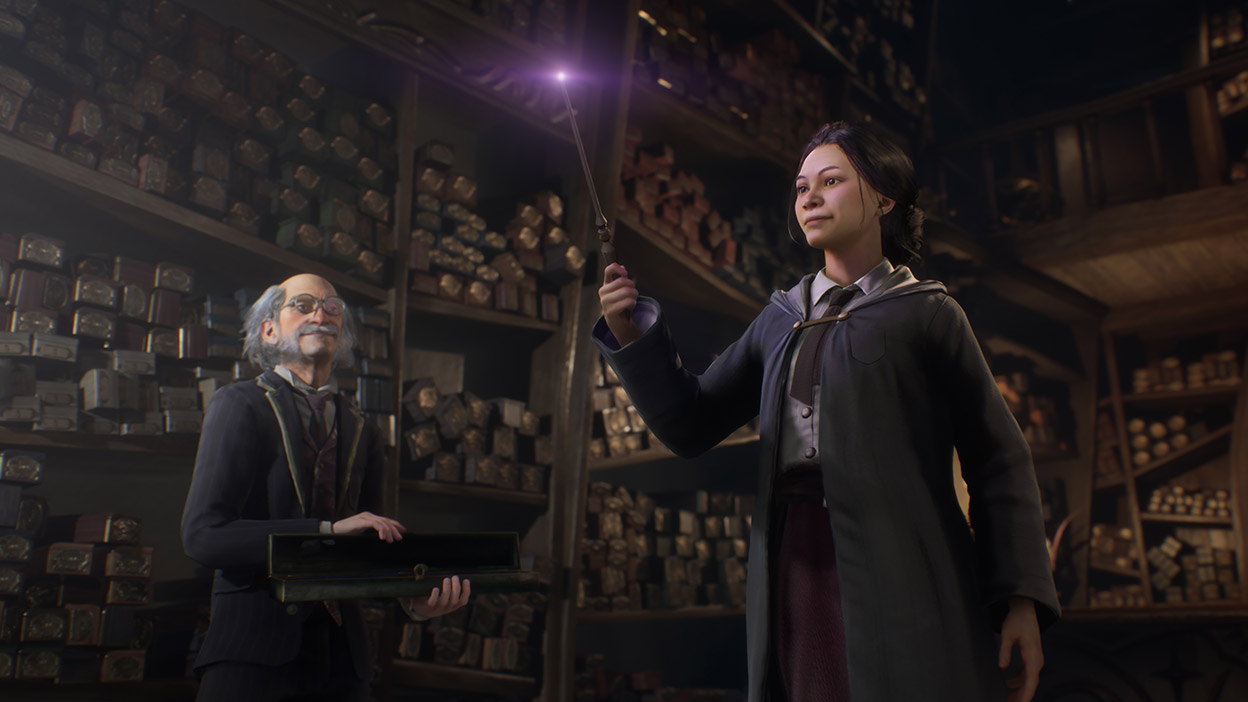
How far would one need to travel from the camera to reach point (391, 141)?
12.0 feet

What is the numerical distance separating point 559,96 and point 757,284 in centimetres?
160

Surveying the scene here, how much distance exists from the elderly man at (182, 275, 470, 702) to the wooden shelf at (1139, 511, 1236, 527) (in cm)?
633

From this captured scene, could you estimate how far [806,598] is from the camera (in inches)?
49.1

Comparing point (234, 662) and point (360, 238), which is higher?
point (360, 238)

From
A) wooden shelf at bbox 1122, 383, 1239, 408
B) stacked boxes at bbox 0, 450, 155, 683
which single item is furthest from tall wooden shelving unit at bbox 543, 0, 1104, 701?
stacked boxes at bbox 0, 450, 155, 683

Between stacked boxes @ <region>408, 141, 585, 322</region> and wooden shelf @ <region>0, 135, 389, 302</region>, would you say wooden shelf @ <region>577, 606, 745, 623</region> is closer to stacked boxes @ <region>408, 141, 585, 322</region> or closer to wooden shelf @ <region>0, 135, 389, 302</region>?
stacked boxes @ <region>408, 141, 585, 322</region>

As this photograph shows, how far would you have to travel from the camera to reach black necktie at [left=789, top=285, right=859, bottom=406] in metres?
1.35

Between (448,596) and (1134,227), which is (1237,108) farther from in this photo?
(448,596)

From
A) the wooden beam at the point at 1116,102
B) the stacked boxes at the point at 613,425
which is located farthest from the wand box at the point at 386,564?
the wooden beam at the point at 1116,102

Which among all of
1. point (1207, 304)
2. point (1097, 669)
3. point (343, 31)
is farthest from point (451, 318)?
point (1207, 304)

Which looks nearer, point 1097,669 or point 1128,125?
point 1097,669

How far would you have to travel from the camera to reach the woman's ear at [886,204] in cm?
149

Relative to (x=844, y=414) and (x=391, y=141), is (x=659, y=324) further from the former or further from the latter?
(x=391, y=141)

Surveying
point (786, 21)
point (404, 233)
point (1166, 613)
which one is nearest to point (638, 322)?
point (404, 233)
